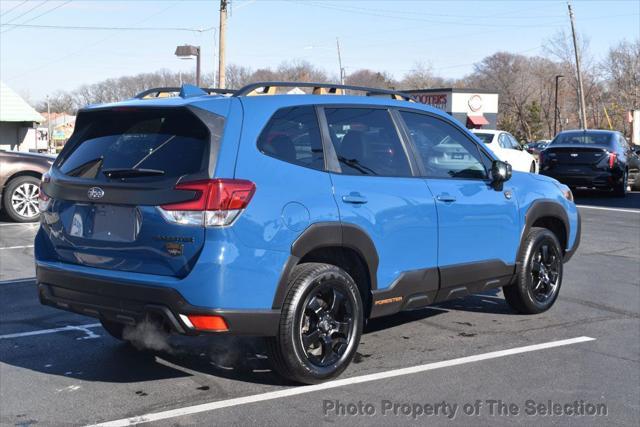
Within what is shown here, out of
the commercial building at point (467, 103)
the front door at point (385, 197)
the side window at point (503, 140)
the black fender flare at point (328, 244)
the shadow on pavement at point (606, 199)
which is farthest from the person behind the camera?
the commercial building at point (467, 103)

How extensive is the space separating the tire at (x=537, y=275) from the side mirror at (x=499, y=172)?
0.75 meters

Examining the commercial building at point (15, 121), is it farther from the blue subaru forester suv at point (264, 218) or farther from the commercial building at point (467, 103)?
the blue subaru forester suv at point (264, 218)

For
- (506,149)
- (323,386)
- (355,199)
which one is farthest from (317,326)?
(506,149)

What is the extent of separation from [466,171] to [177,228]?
106 inches

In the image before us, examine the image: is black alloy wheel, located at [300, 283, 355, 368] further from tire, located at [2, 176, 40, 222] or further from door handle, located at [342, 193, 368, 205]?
tire, located at [2, 176, 40, 222]

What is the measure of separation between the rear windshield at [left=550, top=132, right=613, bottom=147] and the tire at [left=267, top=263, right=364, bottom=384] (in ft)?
53.4

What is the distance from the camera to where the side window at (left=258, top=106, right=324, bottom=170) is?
15.7ft

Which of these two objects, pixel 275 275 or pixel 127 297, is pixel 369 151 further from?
pixel 127 297

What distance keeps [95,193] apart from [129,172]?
0.82ft

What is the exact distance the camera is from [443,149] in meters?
6.05

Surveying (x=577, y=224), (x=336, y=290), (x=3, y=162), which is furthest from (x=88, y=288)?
(x=3, y=162)

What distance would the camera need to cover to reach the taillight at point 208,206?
4.35 metres

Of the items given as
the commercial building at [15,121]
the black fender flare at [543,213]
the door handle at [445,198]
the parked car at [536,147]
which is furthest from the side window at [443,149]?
the parked car at [536,147]

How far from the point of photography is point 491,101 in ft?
150
